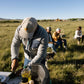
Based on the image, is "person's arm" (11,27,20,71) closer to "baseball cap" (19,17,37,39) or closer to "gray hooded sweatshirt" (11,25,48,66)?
"gray hooded sweatshirt" (11,25,48,66)

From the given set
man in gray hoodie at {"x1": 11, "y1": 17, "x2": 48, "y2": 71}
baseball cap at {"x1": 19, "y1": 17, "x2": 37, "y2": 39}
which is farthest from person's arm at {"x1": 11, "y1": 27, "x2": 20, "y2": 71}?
baseball cap at {"x1": 19, "y1": 17, "x2": 37, "y2": 39}

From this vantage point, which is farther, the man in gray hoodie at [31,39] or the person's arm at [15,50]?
the person's arm at [15,50]

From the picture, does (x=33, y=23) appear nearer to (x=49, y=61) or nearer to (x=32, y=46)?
(x=32, y=46)

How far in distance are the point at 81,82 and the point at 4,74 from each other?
2.55 meters

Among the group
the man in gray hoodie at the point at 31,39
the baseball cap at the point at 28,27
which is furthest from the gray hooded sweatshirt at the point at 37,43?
the baseball cap at the point at 28,27

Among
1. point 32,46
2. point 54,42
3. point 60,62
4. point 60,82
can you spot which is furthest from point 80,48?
point 32,46

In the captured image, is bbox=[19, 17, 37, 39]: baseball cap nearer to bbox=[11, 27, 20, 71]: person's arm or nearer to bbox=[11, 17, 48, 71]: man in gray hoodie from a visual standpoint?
bbox=[11, 17, 48, 71]: man in gray hoodie

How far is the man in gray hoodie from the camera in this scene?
1.95 meters

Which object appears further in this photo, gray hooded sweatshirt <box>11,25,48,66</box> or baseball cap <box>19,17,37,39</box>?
gray hooded sweatshirt <box>11,25,48,66</box>

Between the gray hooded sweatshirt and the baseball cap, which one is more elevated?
the baseball cap

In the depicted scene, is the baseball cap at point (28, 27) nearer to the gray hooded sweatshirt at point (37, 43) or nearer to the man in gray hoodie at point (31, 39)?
the man in gray hoodie at point (31, 39)

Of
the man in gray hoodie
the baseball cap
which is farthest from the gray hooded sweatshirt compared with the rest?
the baseball cap

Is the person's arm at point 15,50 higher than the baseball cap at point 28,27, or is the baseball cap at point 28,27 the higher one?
the baseball cap at point 28,27

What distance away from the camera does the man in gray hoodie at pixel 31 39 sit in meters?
1.95
